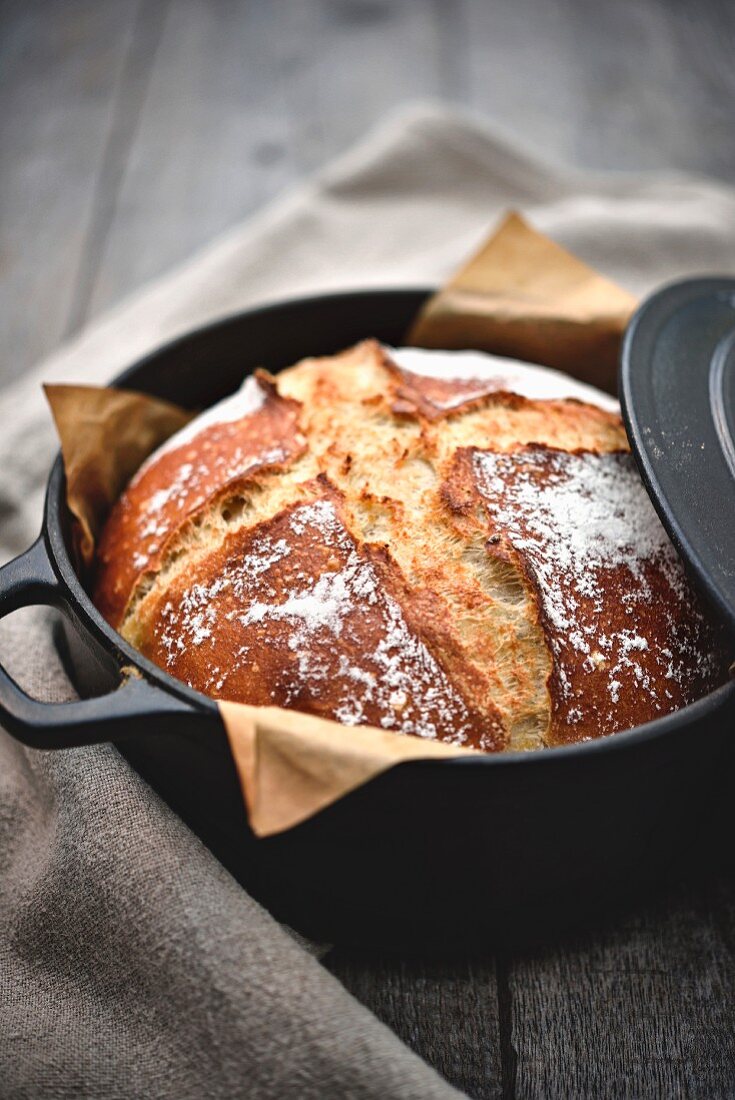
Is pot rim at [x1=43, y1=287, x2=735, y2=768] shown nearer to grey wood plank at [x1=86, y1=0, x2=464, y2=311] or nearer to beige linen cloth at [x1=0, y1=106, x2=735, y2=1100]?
beige linen cloth at [x1=0, y1=106, x2=735, y2=1100]

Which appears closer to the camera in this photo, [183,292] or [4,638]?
[4,638]

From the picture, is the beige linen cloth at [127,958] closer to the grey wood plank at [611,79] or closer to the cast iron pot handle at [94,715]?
the cast iron pot handle at [94,715]

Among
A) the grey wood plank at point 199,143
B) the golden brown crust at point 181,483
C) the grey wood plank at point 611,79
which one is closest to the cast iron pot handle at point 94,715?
the golden brown crust at point 181,483

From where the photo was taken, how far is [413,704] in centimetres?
100

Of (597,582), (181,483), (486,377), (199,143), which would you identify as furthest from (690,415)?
(199,143)

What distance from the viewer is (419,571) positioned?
3.54ft

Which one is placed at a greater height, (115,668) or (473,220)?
(115,668)

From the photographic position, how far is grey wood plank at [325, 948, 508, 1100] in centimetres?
108

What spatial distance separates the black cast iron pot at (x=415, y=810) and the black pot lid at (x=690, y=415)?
0.14 m

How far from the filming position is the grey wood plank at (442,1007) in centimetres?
108

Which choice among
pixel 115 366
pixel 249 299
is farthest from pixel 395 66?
pixel 115 366

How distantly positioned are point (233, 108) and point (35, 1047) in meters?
2.38

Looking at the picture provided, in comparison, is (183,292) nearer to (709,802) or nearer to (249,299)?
(249,299)

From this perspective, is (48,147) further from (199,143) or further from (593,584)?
(593,584)
